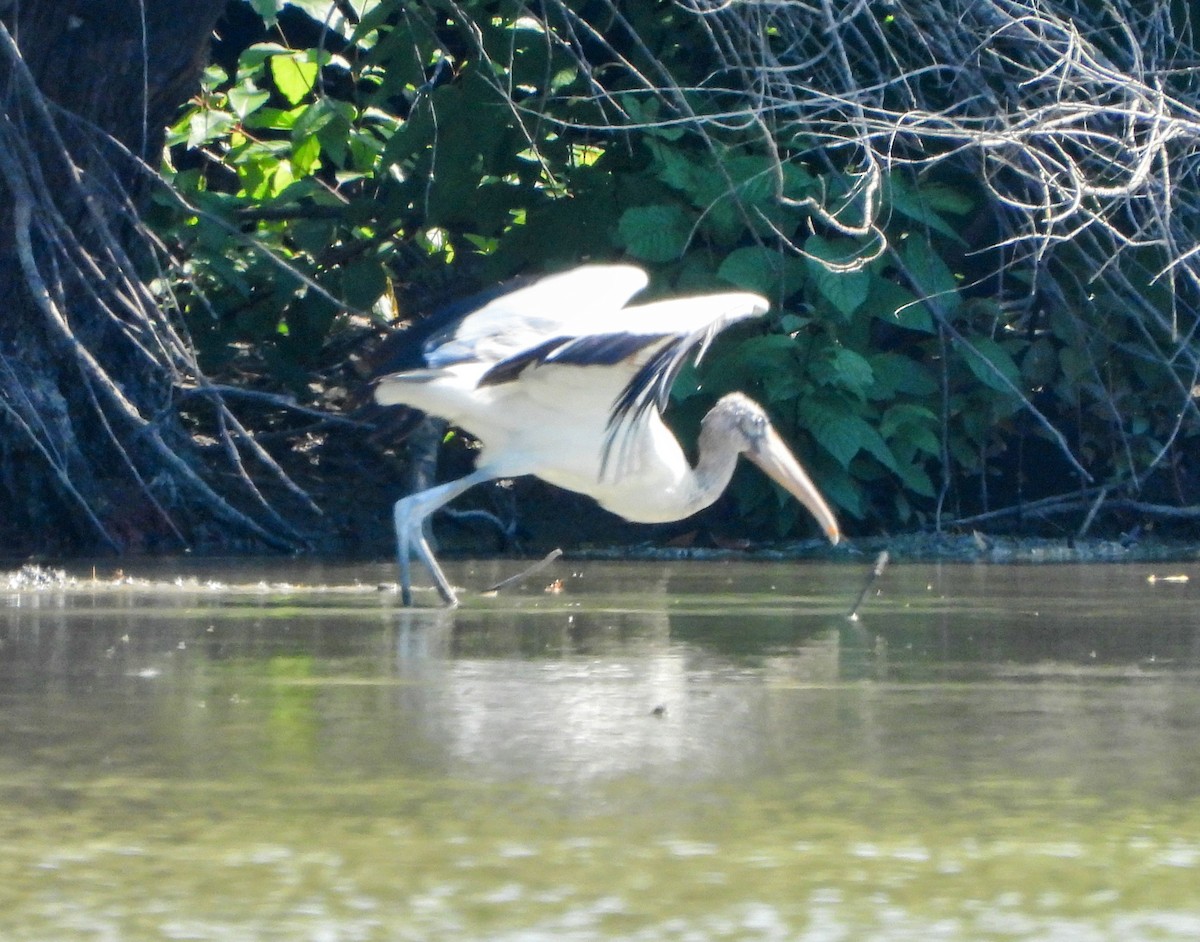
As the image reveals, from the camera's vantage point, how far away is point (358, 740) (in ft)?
13.1

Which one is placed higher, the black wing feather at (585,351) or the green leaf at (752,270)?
the green leaf at (752,270)

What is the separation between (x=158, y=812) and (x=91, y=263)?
4646 millimetres

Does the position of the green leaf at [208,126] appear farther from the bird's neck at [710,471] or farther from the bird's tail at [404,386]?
the bird's neck at [710,471]

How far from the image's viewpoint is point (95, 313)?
29.9 ft

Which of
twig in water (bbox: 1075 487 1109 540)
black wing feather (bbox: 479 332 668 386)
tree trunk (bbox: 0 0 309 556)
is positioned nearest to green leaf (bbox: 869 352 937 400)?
twig in water (bbox: 1075 487 1109 540)

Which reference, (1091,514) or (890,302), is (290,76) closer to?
(890,302)

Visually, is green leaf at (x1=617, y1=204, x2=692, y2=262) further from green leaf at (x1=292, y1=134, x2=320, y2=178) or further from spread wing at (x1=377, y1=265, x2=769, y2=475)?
green leaf at (x1=292, y1=134, x2=320, y2=178)

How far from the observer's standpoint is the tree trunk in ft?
26.6

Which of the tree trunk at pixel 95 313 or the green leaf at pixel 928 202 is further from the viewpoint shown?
the green leaf at pixel 928 202

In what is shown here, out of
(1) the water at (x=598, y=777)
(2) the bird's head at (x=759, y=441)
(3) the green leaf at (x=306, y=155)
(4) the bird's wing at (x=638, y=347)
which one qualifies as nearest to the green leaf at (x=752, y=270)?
(2) the bird's head at (x=759, y=441)

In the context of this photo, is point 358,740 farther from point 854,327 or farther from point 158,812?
point 854,327

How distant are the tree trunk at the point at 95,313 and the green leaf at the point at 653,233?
1.91 meters

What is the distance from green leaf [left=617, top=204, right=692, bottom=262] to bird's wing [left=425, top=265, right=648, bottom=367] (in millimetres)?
1450

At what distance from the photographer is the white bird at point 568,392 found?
702cm
